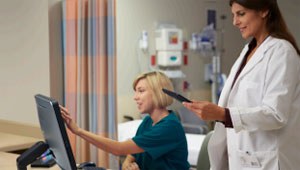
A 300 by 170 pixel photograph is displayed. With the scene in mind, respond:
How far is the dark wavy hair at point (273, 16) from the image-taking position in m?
1.72

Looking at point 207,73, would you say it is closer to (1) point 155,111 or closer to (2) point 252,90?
(1) point 155,111

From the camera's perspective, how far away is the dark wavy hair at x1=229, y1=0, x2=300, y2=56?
1720mm

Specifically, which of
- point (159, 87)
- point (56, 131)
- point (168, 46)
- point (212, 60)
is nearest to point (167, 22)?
point (168, 46)

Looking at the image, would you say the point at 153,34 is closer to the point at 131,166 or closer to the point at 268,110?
the point at 131,166

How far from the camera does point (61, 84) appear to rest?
11.0 feet

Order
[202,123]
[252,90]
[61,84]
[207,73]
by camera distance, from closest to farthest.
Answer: [252,90] → [61,84] → [202,123] → [207,73]

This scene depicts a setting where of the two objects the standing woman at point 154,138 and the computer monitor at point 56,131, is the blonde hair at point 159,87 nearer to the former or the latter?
the standing woman at point 154,138

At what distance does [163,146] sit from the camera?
83.0 inches

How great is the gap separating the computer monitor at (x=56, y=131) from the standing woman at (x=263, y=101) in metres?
0.48

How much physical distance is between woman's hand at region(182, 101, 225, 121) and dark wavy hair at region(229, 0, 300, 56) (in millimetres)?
400

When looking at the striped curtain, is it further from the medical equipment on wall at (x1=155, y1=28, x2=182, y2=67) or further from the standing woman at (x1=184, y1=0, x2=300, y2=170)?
the medical equipment on wall at (x1=155, y1=28, x2=182, y2=67)

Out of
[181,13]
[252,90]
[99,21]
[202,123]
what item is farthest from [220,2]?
[252,90]

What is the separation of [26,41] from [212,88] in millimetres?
3027

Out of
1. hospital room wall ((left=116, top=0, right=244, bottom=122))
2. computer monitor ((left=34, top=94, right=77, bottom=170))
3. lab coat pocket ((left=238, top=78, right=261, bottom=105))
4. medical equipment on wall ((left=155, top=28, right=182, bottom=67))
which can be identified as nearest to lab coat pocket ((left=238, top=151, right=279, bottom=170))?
lab coat pocket ((left=238, top=78, right=261, bottom=105))
